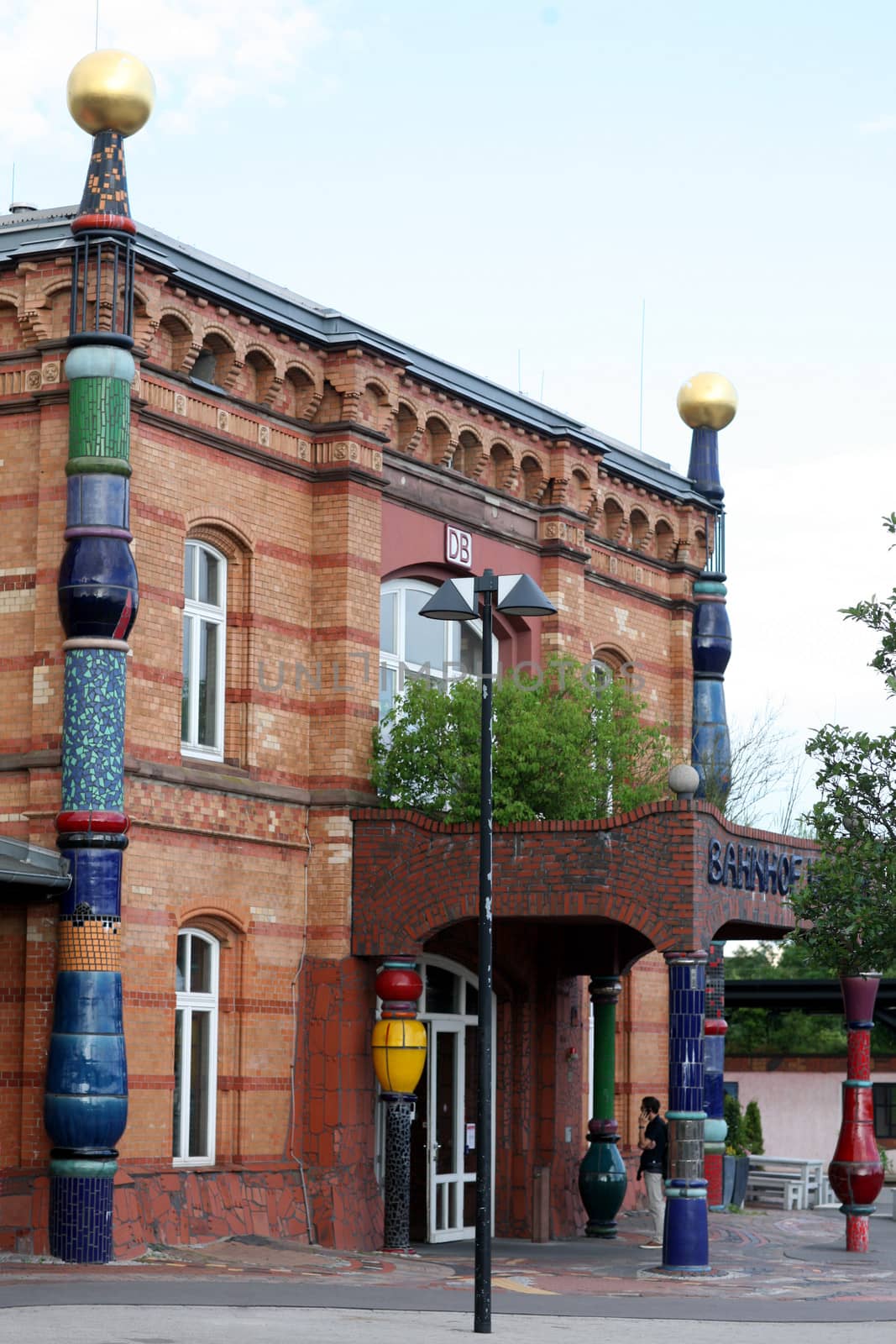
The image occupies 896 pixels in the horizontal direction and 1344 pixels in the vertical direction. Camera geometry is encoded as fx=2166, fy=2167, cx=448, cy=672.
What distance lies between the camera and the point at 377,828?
23.4 m

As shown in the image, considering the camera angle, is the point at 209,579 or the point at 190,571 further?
the point at 209,579

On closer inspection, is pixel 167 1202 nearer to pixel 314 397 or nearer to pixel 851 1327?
pixel 851 1327

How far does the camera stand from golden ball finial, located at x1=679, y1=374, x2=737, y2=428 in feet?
106

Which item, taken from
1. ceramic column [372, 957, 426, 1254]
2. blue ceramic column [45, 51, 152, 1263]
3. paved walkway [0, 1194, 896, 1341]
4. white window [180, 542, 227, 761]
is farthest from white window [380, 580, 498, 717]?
paved walkway [0, 1194, 896, 1341]

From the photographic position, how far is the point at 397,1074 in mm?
22781

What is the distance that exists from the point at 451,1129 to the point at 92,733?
7.78 meters

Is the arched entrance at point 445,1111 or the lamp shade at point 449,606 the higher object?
the lamp shade at point 449,606

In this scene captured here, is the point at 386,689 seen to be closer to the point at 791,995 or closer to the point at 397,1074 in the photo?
the point at 397,1074

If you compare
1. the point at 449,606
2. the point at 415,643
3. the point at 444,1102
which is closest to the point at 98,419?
the point at 449,606

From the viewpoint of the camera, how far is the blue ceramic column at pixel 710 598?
31.0 metres

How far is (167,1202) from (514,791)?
580 centimetres

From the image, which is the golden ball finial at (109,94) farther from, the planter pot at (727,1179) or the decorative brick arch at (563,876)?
the planter pot at (727,1179)

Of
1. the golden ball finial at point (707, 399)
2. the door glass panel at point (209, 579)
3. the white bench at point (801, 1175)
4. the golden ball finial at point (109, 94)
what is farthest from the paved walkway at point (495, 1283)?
the golden ball finial at point (707, 399)

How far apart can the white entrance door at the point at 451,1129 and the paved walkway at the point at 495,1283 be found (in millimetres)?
543
